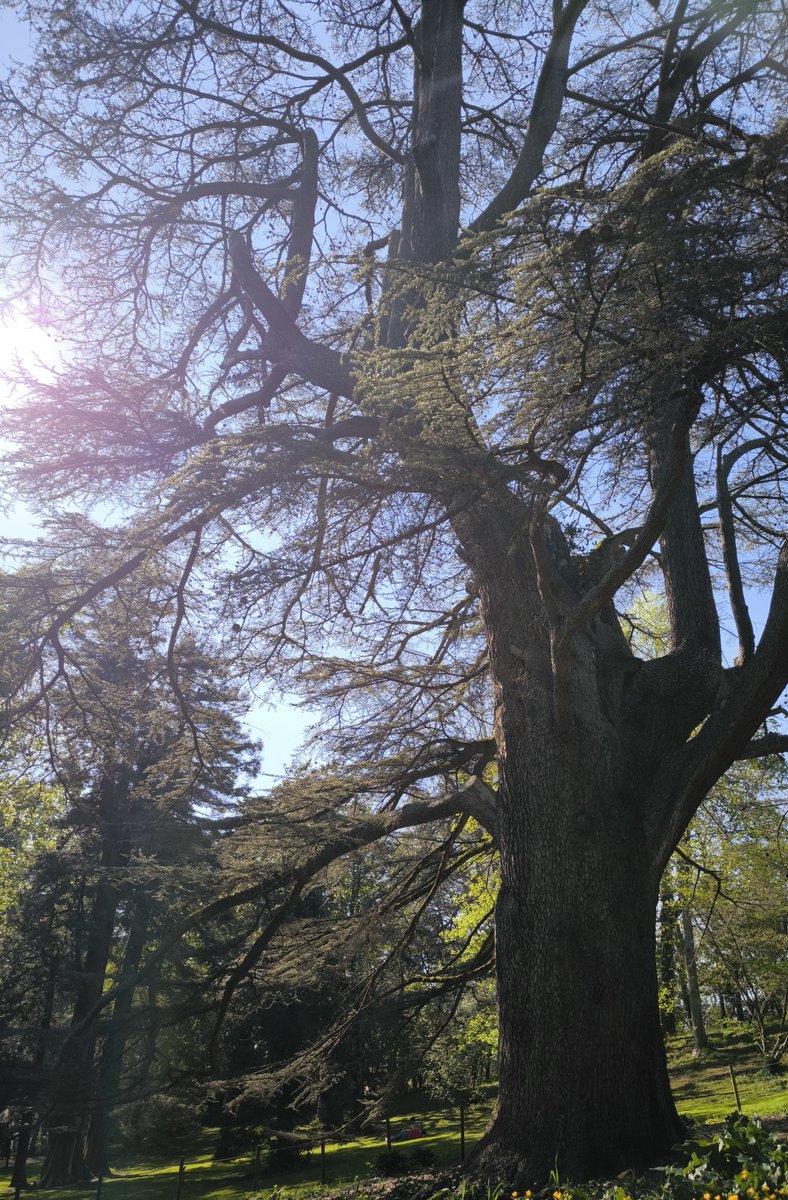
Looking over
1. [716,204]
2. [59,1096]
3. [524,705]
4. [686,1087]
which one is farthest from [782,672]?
[686,1087]

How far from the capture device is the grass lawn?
13734mm

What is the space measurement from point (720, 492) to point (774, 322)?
346 centimetres

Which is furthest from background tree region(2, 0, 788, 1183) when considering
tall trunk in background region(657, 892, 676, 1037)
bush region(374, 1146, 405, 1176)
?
tall trunk in background region(657, 892, 676, 1037)

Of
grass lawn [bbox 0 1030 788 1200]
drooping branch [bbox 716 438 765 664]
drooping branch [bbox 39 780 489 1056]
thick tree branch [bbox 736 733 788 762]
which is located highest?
drooping branch [bbox 716 438 765 664]

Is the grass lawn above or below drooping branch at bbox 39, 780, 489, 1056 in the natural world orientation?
below

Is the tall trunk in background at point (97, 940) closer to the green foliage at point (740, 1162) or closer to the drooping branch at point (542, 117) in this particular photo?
the green foliage at point (740, 1162)

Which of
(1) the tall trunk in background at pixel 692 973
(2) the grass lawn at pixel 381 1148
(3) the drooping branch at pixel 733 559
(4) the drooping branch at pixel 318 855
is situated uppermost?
(3) the drooping branch at pixel 733 559

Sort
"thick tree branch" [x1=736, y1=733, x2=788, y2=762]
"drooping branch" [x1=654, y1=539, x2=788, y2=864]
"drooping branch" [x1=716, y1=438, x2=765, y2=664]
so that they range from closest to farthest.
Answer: "drooping branch" [x1=654, y1=539, x2=788, y2=864] → "drooping branch" [x1=716, y1=438, x2=765, y2=664] → "thick tree branch" [x1=736, y1=733, x2=788, y2=762]

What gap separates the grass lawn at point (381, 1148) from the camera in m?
13.7

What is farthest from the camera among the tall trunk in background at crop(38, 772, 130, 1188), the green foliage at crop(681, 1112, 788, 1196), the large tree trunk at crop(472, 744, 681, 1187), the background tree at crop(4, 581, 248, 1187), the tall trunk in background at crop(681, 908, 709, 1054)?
the tall trunk in background at crop(681, 908, 709, 1054)

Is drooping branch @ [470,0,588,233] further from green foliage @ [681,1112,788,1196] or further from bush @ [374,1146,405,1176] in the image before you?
bush @ [374,1146,405,1176]

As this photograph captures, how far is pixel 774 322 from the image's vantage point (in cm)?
361

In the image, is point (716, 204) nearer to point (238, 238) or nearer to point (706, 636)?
point (706, 636)

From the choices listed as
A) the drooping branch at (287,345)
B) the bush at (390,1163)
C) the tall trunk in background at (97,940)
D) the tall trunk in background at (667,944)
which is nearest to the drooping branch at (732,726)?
the drooping branch at (287,345)
